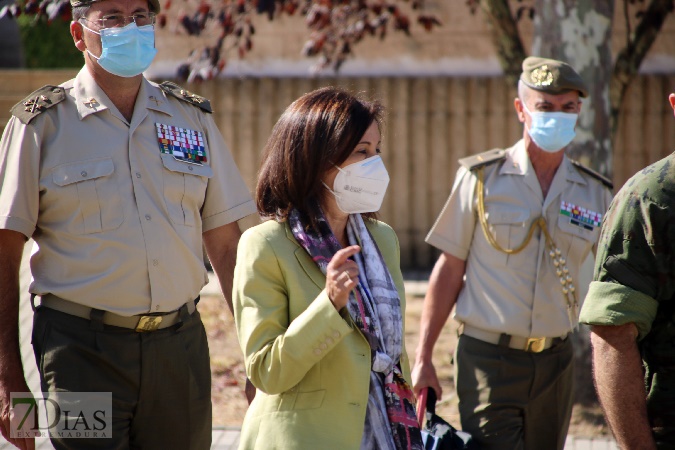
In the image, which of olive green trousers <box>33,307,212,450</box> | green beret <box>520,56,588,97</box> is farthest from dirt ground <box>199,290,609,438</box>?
olive green trousers <box>33,307,212,450</box>

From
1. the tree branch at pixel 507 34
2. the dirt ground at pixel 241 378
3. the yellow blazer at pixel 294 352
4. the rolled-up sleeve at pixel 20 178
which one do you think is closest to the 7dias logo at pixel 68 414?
the rolled-up sleeve at pixel 20 178

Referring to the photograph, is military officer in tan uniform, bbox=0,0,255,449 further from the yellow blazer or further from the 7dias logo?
the yellow blazer

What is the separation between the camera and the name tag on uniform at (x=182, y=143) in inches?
136

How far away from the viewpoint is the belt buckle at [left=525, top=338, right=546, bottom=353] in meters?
4.19

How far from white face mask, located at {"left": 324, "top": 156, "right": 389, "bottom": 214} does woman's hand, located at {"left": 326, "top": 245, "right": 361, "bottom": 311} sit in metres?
0.35

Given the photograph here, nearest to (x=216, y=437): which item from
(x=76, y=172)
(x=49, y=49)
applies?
(x=76, y=172)

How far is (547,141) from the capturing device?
4.32m

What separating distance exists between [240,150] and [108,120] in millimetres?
6716

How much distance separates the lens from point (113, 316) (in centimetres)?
325

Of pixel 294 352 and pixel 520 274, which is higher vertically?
pixel 294 352

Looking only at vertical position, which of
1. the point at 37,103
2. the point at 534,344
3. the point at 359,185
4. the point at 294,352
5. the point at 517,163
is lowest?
the point at 534,344

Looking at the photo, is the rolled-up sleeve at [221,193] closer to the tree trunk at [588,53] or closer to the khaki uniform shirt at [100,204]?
the khaki uniform shirt at [100,204]

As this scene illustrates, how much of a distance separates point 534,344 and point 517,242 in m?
0.46

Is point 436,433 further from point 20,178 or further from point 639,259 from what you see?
point 20,178
